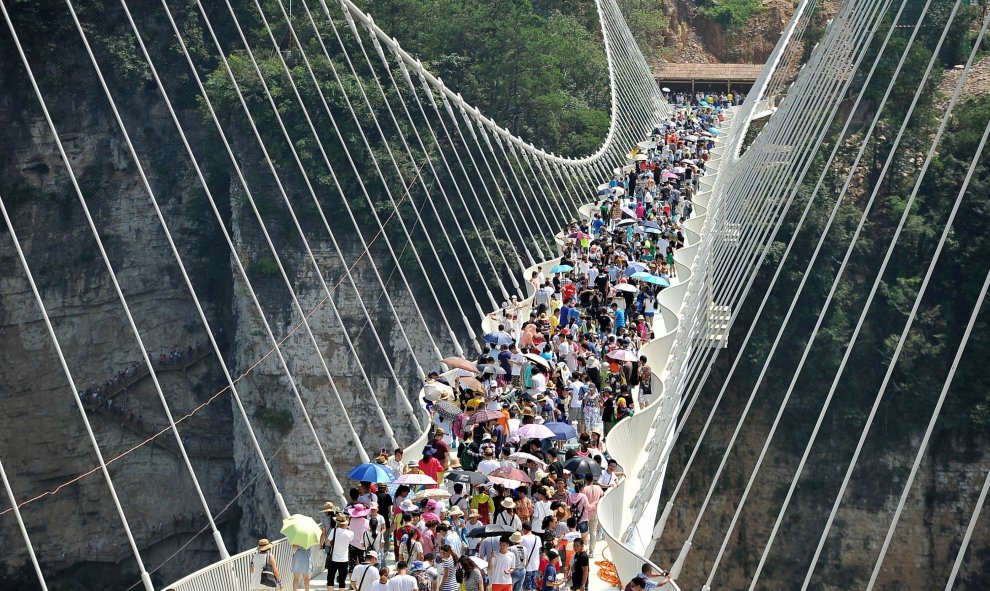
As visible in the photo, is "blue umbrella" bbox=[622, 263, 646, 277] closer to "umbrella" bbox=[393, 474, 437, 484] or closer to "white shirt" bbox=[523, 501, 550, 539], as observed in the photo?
"umbrella" bbox=[393, 474, 437, 484]

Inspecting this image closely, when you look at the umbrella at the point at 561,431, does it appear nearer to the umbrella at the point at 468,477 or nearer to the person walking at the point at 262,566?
the umbrella at the point at 468,477

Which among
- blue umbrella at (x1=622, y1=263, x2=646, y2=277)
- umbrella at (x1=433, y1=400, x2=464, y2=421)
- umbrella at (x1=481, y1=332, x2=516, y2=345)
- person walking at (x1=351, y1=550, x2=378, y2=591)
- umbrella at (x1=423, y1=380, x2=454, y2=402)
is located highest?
person walking at (x1=351, y1=550, x2=378, y2=591)

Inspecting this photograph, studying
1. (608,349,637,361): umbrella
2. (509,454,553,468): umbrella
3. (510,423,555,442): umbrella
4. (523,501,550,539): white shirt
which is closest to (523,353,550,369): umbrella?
(608,349,637,361): umbrella

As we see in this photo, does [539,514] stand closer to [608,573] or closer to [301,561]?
[608,573]

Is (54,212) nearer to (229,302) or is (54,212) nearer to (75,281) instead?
(75,281)

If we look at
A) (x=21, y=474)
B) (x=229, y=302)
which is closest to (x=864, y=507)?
(x=229, y=302)

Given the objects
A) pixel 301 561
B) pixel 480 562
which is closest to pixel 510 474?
pixel 480 562
